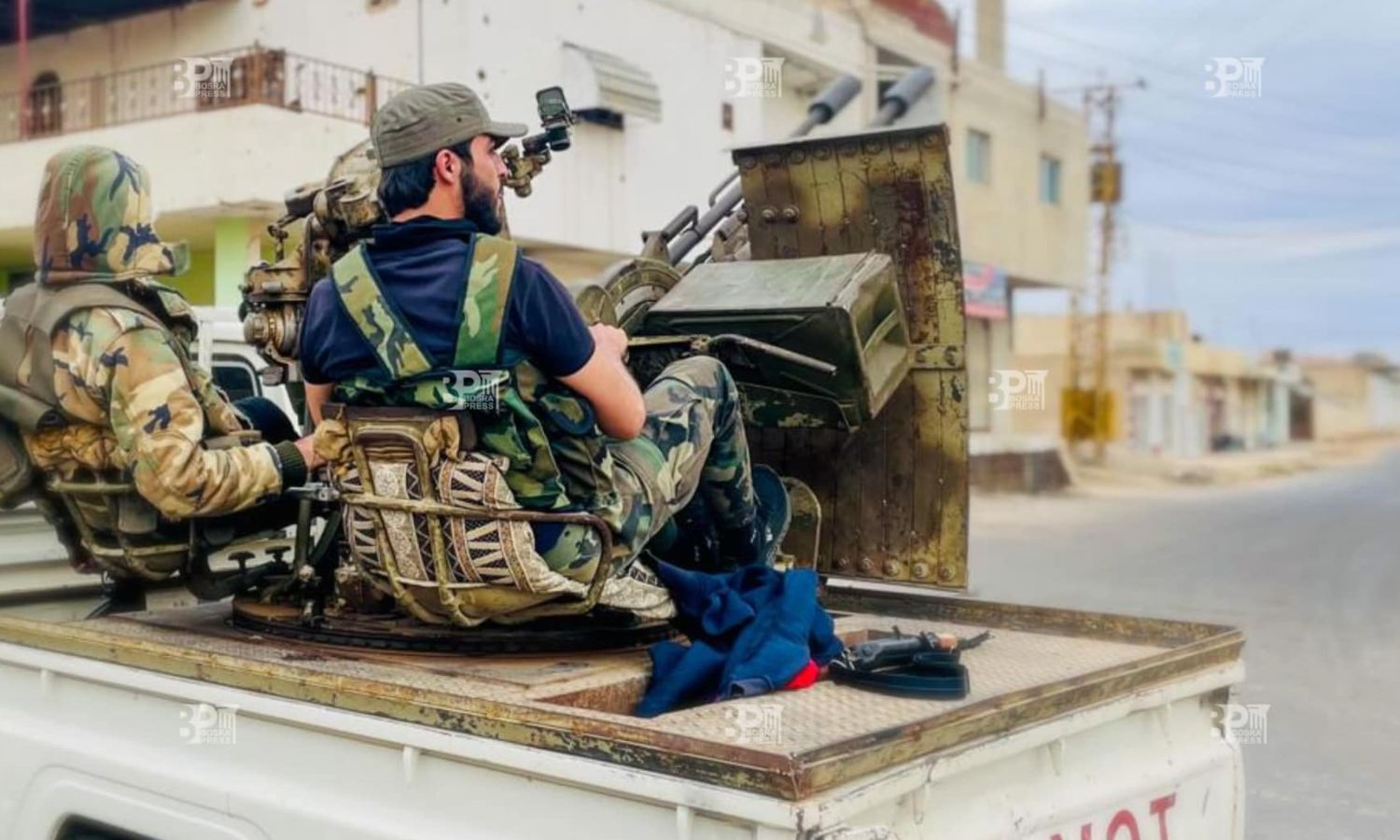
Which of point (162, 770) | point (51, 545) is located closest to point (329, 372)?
point (162, 770)

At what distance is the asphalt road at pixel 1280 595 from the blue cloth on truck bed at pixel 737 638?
2.96 meters

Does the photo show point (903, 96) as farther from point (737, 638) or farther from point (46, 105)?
point (46, 105)

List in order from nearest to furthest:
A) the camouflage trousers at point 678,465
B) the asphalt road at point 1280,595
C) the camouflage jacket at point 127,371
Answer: the camouflage trousers at point 678,465 < the camouflage jacket at point 127,371 < the asphalt road at point 1280,595

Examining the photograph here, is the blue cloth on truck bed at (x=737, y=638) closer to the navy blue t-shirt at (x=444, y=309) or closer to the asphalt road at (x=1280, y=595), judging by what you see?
the navy blue t-shirt at (x=444, y=309)

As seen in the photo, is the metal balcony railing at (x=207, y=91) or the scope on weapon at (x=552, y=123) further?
the metal balcony railing at (x=207, y=91)

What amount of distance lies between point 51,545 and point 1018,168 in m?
24.8

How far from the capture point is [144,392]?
294 cm

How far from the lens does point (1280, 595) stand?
11039mm

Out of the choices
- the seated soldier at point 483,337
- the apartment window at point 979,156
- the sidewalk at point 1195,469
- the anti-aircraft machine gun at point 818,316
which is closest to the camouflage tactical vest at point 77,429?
the anti-aircraft machine gun at point 818,316

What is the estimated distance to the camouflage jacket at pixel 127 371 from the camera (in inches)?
115

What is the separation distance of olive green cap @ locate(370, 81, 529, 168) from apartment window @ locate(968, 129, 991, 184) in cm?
2348

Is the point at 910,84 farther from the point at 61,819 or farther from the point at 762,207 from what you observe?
the point at 61,819

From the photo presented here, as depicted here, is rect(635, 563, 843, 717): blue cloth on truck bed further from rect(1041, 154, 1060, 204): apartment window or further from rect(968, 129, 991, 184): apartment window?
rect(1041, 154, 1060, 204): apartment window

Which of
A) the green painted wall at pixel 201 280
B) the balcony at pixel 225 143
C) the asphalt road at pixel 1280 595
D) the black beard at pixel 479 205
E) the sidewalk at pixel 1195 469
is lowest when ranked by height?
the sidewalk at pixel 1195 469
